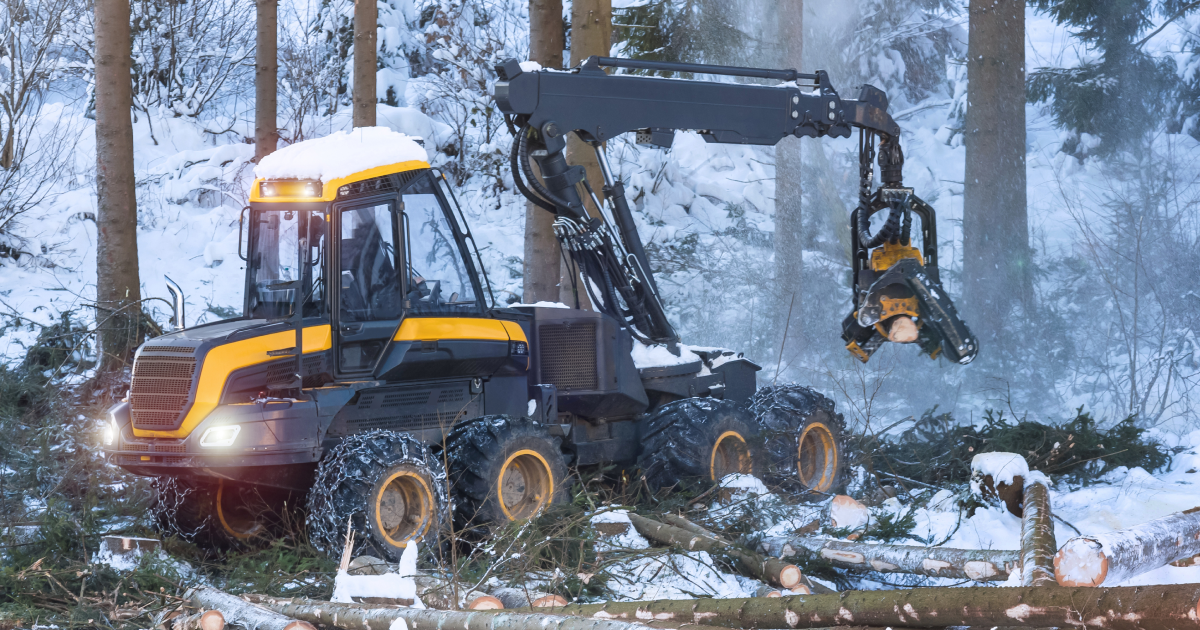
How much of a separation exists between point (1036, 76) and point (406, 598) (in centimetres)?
1294

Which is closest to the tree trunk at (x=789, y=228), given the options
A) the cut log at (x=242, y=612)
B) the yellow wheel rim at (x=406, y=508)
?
the yellow wheel rim at (x=406, y=508)

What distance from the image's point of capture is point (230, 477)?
5816mm

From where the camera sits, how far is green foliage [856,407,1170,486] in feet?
25.6

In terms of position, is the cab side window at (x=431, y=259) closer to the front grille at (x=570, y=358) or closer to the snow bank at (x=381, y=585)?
the front grille at (x=570, y=358)

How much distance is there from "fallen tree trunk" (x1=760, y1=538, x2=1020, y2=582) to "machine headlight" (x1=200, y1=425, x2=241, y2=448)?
2.83m

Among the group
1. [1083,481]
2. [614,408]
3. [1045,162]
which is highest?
[1045,162]

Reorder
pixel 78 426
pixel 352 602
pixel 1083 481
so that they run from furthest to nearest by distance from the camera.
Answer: pixel 78 426
pixel 1083 481
pixel 352 602

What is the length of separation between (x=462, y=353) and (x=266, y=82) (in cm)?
726

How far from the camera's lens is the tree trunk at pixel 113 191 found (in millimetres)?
9695

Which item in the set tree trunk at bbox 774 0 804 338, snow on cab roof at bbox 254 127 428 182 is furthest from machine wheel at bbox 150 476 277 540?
tree trunk at bbox 774 0 804 338

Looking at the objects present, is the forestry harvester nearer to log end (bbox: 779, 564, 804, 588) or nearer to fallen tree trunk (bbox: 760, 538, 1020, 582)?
fallen tree trunk (bbox: 760, 538, 1020, 582)

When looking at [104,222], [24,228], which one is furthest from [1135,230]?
[24,228]

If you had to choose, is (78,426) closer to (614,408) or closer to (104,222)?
(104,222)

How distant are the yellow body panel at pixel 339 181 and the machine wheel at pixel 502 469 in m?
1.55
